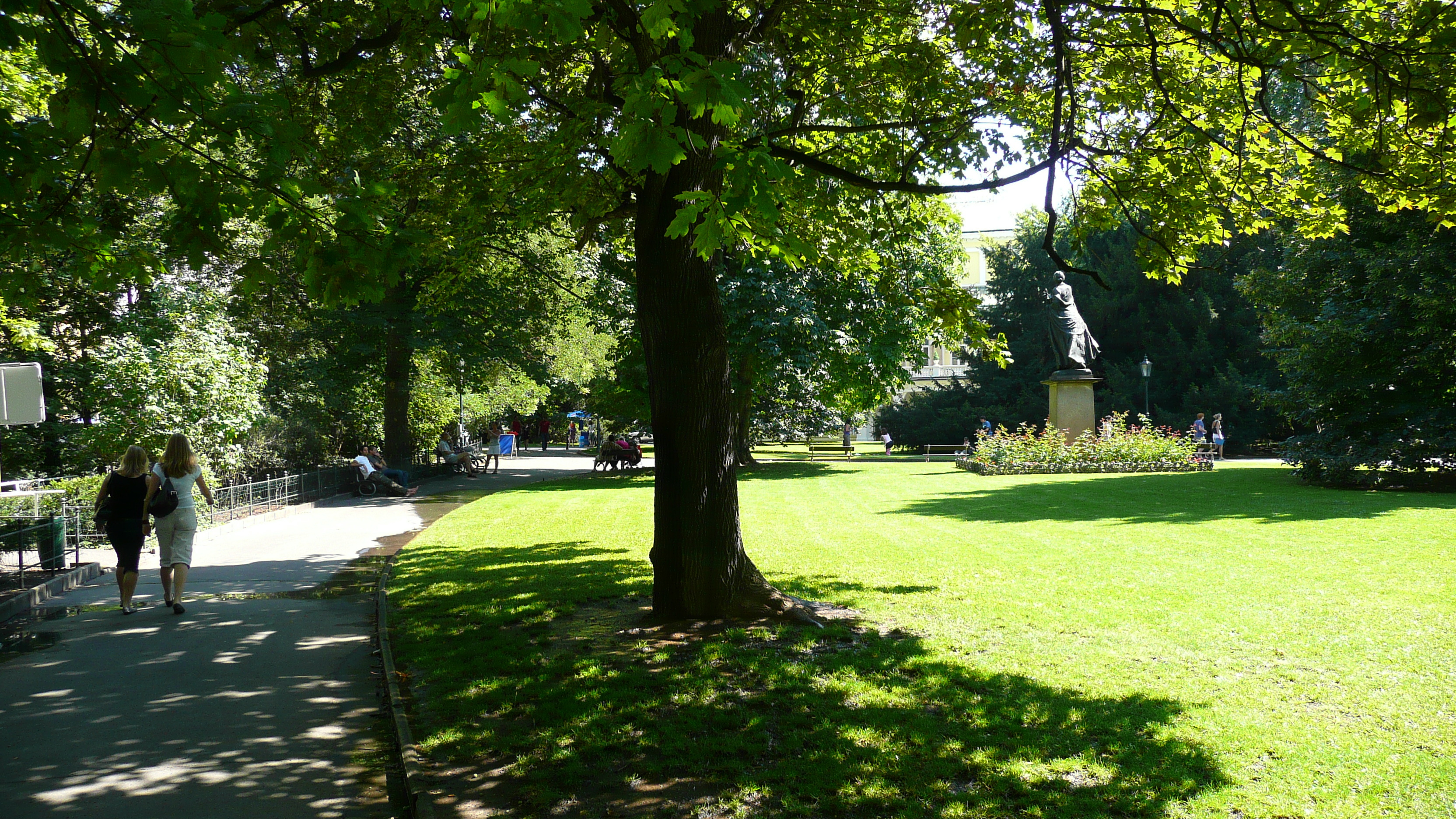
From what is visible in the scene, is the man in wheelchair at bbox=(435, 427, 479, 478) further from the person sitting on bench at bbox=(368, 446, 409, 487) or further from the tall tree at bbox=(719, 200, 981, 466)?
the tall tree at bbox=(719, 200, 981, 466)

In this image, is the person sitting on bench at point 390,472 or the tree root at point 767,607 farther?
the person sitting on bench at point 390,472

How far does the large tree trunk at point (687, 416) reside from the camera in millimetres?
7836

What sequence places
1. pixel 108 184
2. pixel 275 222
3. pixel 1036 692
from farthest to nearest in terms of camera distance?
pixel 1036 692 < pixel 275 222 < pixel 108 184

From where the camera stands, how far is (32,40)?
4.56 meters

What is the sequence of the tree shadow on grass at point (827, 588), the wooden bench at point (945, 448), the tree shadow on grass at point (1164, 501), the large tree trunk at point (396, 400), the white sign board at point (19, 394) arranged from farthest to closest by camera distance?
the wooden bench at point (945, 448), the large tree trunk at point (396, 400), the tree shadow on grass at point (1164, 501), the white sign board at point (19, 394), the tree shadow on grass at point (827, 588)

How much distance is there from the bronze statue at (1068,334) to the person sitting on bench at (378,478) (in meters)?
19.3

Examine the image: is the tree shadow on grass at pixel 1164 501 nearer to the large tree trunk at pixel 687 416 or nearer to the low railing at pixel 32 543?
the large tree trunk at pixel 687 416

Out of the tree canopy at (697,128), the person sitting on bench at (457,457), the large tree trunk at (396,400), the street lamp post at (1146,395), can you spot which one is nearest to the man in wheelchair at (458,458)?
the person sitting on bench at (457,457)

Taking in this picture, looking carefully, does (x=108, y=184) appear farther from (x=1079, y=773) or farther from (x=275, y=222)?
(x=1079, y=773)

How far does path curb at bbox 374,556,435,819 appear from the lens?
14.8 ft

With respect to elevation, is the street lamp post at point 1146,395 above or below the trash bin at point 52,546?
above

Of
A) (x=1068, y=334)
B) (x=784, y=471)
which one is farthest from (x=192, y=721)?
(x=1068, y=334)

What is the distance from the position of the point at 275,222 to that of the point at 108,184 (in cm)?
84

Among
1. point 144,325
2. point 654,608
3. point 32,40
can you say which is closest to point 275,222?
point 32,40
